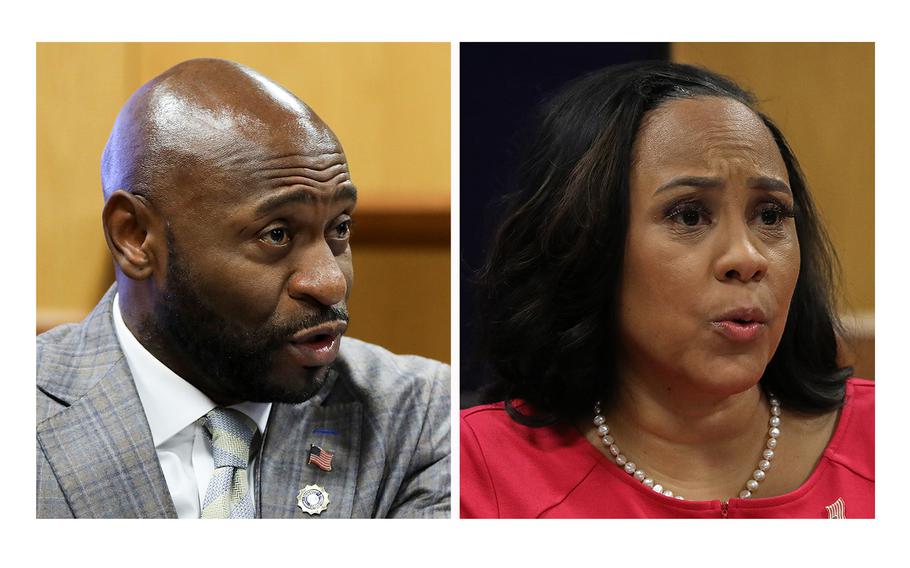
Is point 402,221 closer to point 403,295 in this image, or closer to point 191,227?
point 403,295

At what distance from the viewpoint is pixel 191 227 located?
8.43 feet

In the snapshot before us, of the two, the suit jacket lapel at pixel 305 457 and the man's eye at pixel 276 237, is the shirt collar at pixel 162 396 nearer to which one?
the suit jacket lapel at pixel 305 457

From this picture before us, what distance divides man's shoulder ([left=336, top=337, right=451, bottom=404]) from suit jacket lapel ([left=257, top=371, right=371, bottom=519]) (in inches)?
3.5

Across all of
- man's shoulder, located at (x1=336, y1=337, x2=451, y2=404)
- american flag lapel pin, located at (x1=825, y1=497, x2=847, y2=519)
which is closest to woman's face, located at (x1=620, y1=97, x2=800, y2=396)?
american flag lapel pin, located at (x1=825, y1=497, x2=847, y2=519)

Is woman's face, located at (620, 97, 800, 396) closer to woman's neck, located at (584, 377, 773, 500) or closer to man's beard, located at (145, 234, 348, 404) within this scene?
woman's neck, located at (584, 377, 773, 500)

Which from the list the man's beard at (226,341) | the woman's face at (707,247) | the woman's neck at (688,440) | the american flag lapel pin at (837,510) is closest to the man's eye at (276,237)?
the man's beard at (226,341)

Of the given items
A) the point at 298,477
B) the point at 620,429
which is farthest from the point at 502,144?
the point at 298,477

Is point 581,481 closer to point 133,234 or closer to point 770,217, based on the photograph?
point 770,217

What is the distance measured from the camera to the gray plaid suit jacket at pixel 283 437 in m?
2.62

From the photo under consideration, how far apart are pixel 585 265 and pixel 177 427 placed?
1000 millimetres

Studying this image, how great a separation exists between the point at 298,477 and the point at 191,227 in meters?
0.63

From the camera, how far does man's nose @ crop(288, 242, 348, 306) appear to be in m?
2.60
